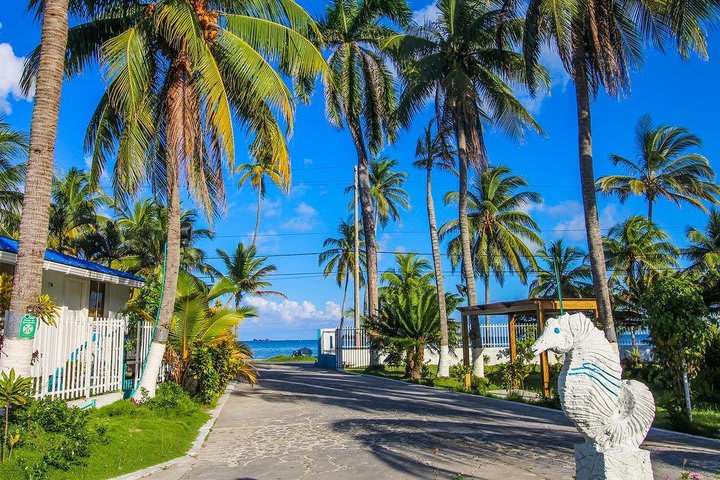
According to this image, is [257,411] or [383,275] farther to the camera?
[383,275]

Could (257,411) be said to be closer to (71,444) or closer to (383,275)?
(71,444)

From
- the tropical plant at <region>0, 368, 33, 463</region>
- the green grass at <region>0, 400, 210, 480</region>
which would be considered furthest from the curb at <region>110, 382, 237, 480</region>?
the tropical plant at <region>0, 368, 33, 463</region>

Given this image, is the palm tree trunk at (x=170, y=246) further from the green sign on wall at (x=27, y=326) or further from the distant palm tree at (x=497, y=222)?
the distant palm tree at (x=497, y=222)

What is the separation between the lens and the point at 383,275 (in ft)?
131

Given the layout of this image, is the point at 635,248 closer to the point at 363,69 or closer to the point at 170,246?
the point at 363,69

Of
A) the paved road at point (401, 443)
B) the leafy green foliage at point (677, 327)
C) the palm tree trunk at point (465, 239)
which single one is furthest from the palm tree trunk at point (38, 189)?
the palm tree trunk at point (465, 239)

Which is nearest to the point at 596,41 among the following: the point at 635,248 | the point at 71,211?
the point at 635,248

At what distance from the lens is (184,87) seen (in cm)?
1165

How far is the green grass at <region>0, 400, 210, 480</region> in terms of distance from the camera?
661 cm

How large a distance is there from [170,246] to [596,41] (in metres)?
9.75

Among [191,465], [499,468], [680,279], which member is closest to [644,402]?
[499,468]

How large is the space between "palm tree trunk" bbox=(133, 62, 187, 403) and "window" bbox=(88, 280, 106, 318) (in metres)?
6.49

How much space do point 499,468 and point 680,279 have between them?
6533mm

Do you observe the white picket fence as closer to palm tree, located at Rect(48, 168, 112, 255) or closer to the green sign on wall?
the green sign on wall
